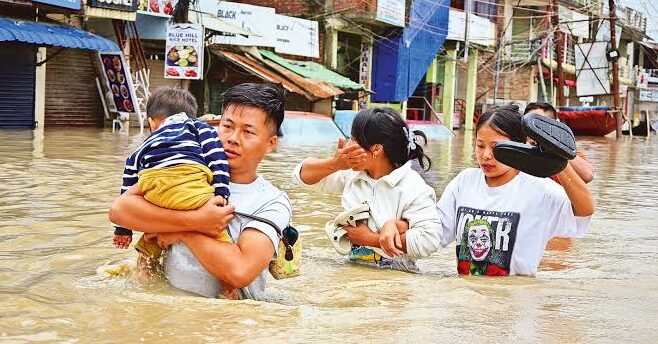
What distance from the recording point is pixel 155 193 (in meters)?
2.59

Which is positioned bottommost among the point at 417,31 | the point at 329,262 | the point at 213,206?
the point at 329,262

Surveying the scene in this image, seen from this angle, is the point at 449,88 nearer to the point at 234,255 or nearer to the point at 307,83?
the point at 307,83

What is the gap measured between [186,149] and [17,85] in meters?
16.5

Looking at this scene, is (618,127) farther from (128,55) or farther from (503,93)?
(128,55)

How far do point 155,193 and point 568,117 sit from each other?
1313 inches

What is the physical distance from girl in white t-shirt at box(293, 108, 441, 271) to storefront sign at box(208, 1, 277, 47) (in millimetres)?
17137

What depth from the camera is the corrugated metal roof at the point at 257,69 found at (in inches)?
820

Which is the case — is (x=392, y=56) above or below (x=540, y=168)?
above

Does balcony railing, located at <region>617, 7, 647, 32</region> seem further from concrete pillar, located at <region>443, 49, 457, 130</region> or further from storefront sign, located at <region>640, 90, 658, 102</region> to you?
concrete pillar, located at <region>443, 49, 457, 130</region>

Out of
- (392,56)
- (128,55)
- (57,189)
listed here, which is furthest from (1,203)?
(392,56)

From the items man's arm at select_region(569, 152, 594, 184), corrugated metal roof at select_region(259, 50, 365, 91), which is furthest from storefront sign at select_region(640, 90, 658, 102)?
man's arm at select_region(569, 152, 594, 184)

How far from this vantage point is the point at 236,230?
282 centimetres

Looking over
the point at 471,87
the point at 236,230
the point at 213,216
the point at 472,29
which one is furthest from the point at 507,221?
the point at 471,87

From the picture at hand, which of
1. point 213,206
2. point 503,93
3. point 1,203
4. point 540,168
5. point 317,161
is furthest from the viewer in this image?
point 503,93
